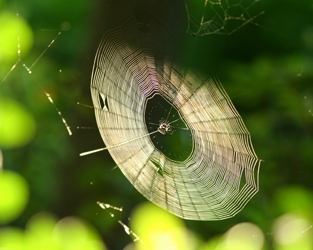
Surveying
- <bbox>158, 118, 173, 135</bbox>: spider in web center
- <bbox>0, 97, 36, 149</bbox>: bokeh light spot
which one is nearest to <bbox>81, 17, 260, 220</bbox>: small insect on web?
<bbox>158, 118, 173, 135</bbox>: spider in web center

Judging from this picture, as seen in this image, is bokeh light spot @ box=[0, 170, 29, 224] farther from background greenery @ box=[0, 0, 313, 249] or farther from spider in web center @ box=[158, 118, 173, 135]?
spider in web center @ box=[158, 118, 173, 135]

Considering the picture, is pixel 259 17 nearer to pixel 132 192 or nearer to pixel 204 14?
pixel 204 14

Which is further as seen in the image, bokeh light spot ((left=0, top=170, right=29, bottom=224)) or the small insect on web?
the small insect on web

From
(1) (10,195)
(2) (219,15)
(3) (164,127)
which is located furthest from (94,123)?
(2) (219,15)

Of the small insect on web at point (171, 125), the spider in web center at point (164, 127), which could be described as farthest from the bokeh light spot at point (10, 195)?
the spider in web center at point (164, 127)

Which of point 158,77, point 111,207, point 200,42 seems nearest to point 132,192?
point 111,207
